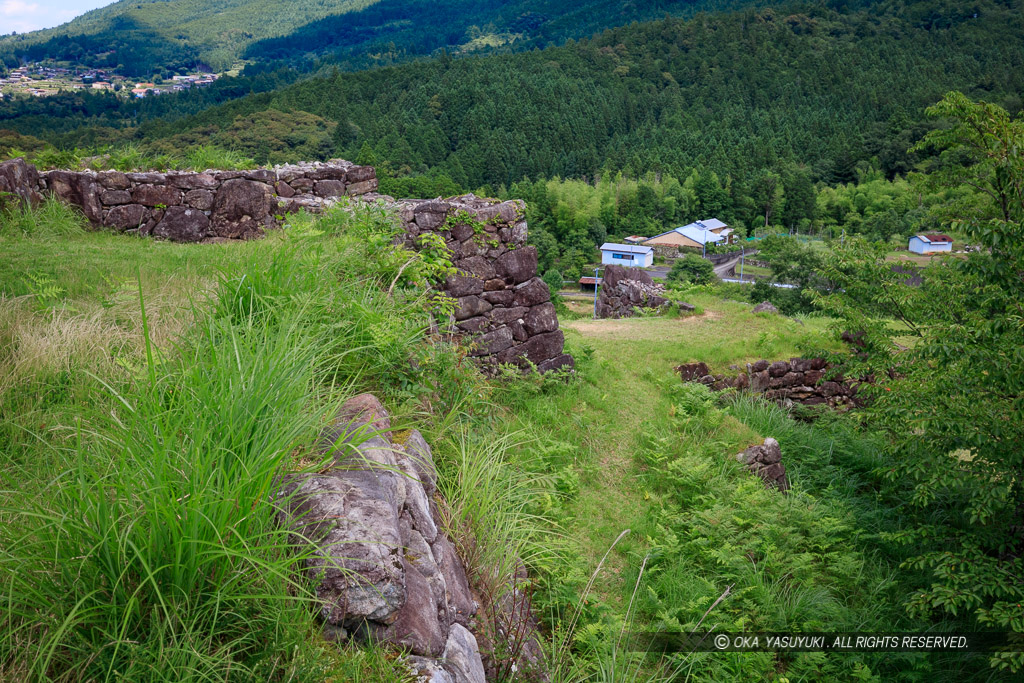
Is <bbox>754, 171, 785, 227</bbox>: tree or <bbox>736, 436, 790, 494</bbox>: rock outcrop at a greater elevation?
<bbox>736, 436, 790, 494</bbox>: rock outcrop

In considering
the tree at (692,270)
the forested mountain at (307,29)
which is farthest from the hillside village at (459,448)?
the forested mountain at (307,29)

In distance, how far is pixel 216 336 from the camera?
3.25 meters

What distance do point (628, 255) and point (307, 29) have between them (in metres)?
119

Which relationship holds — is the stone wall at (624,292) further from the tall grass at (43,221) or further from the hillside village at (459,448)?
the tall grass at (43,221)

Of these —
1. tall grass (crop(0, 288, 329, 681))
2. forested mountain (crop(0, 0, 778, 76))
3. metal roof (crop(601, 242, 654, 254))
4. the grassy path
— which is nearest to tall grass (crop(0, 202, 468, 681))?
tall grass (crop(0, 288, 329, 681))

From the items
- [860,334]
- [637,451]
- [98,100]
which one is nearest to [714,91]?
[98,100]

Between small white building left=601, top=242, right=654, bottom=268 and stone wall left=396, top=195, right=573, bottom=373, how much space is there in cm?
4076

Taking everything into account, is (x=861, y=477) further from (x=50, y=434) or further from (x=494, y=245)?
(x=50, y=434)

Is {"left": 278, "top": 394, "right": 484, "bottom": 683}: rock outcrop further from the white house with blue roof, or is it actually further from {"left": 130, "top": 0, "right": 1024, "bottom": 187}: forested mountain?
the white house with blue roof

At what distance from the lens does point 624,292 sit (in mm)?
25234

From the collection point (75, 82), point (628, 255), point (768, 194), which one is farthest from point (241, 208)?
point (75, 82)

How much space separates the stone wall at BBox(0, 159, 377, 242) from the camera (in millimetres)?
8477

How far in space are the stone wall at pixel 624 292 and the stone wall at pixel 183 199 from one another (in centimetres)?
1458

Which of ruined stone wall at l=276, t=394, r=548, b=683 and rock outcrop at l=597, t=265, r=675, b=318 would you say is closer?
ruined stone wall at l=276, t=394, r=548, b=683
